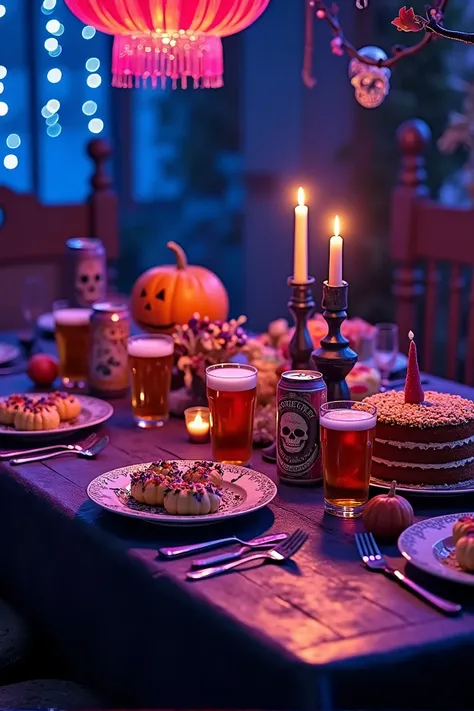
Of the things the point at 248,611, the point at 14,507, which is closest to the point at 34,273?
the point at 14,507

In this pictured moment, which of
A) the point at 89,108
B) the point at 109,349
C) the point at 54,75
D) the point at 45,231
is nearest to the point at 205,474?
the point at 109,349

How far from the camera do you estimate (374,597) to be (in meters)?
1.30

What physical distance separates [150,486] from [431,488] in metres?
0.41

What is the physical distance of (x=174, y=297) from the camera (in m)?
2.39

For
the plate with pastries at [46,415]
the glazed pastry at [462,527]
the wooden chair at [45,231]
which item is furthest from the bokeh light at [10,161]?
the glazed pastry at [462,527]

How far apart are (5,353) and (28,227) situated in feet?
2.85

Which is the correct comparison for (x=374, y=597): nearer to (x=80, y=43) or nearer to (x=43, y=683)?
(x=43, y=683)

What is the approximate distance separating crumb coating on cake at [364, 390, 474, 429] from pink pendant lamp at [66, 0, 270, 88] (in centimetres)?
69

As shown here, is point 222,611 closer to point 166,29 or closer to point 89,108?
point 166,29

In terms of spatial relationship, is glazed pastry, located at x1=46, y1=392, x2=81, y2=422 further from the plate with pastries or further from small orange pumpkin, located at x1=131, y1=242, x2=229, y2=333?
small orange pumpkin, located at x1=131, y1=242, x2=229, y2=333

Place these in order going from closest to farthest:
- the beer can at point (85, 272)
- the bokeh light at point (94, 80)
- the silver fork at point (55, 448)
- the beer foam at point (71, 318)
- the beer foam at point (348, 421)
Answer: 1. the beer foam at point (348, 421)
2. the silver fork at point (55, 448)
3. the beer foam at point (71, 318)
4. the beer can at point (85, 272)
5. the bokeh light at point (94, 80)

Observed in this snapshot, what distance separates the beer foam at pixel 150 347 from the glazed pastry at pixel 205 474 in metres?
0.42

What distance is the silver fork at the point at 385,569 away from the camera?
1265 millimetres

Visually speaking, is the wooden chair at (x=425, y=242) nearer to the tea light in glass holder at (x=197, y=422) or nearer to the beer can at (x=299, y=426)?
the tea light in glass holder at (x=197, y=422)
